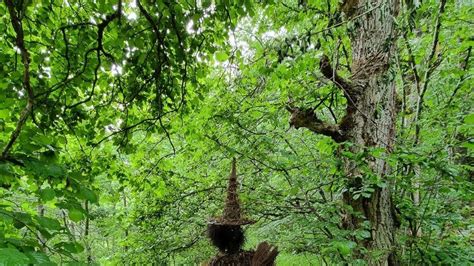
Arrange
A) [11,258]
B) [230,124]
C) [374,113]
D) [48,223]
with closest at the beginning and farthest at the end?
[11,258], [48,223], [374,113], [230,124]

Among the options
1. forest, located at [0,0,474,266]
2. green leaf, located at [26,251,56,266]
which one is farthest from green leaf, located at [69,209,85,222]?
green leaf, located at [26,251,56,266]

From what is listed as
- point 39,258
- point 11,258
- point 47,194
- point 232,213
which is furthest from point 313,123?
point 11,258

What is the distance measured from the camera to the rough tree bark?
2498 mm

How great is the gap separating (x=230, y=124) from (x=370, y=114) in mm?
1307

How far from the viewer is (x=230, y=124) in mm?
3332

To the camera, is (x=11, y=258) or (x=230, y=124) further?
(x=230, y=124)

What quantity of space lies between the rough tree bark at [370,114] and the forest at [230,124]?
0.4 inches

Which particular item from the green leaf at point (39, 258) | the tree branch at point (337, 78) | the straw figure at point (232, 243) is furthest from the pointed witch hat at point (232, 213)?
the green leaf at point (39, 258)

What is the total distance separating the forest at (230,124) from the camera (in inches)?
70.8

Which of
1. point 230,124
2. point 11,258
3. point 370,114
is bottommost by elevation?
point 11,258

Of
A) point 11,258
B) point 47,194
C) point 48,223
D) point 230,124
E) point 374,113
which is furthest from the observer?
point 230,124

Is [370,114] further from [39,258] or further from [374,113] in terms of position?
[39,258]

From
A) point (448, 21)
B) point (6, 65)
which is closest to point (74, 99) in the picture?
point (6, 65)

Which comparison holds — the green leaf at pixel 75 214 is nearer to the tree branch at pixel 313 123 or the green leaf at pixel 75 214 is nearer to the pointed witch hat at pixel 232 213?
the pointed witch hat at pixel 232 213
